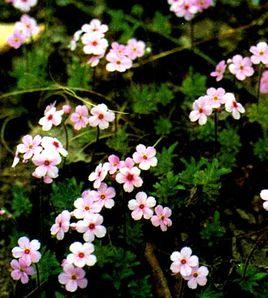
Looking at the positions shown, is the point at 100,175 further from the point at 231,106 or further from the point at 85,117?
the point at 231,106

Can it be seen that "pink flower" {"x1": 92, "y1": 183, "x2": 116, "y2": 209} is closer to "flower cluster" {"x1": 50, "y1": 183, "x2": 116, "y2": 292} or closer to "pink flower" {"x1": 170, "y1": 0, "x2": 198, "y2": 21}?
"flower cluster" {"x1": 50, "y1": 183, "x2": 116, "y2": 292}

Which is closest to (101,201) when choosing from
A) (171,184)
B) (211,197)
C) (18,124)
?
(171,184)

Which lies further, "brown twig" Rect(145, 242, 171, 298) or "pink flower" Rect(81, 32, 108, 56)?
"pink flower" Rect(81, 32, 108, 56)

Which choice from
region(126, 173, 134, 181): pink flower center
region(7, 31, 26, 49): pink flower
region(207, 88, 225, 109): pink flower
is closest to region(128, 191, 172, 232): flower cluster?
region(126, 173, 134, 181): pink flower center

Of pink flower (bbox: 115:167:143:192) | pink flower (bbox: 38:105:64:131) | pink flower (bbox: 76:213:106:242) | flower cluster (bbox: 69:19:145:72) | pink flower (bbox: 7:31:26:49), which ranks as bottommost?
pink flower (bbox: 76:213:106:242)

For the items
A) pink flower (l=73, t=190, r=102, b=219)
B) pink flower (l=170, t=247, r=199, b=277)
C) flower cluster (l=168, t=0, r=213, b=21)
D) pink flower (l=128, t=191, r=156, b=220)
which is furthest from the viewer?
flower cluster (l=168, t=0, r=213, b=21)

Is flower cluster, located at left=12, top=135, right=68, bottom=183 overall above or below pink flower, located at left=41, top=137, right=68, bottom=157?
below
